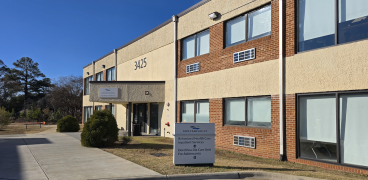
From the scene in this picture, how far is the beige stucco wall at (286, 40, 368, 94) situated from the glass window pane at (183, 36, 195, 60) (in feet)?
21.1

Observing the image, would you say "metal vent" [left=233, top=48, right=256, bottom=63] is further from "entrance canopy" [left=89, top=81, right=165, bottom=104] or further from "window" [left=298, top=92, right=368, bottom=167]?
"entrance canopy" [left=89, top=81, right=165, bottom=104]

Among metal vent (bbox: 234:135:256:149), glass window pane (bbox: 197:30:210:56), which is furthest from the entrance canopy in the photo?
metal vent (bbox: 234:135:256:149)

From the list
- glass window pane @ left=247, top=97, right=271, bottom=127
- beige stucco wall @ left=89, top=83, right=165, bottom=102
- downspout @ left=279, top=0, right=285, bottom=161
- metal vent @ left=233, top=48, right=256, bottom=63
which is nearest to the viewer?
downspout @ left=279, top=0, right=285, bottom=161

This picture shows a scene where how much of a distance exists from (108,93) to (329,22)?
1335 centimetres

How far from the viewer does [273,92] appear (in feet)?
→ 34.4

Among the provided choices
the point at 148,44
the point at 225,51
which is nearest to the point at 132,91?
the point at 148,44

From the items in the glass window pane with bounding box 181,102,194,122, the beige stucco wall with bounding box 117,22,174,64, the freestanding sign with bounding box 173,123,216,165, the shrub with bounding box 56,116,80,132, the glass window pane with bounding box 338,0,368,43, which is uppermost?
the beige stucco wall with bounding box 117,22,174,64

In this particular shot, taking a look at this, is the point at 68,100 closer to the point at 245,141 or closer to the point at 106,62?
the point at 106,62

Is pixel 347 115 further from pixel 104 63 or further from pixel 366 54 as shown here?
pixel 104 63

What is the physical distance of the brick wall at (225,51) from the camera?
10.6 m

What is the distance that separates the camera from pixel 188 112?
1559 centimetres

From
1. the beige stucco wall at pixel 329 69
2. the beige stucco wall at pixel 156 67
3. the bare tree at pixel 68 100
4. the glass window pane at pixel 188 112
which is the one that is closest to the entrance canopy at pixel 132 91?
the beige stucco wall at pixel 156 67

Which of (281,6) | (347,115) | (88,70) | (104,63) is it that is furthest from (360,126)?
(88,70)

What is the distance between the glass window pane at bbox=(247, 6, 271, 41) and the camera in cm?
1102
